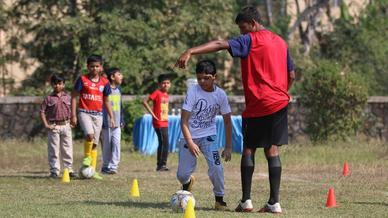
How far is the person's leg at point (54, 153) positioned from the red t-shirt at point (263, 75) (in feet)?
18.4

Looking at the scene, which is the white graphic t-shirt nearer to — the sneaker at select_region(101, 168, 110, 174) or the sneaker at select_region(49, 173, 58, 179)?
the sneaker at select_region(49, 173, 58, 179)

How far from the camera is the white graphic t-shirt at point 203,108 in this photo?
10.5 metres

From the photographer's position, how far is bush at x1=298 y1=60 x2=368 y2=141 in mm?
23891

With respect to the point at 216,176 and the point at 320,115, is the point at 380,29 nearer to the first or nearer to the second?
the point at 320,115

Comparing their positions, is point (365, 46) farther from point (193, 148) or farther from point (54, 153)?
point (193, 148)

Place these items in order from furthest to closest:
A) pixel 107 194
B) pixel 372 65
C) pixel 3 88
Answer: pixel 372 65, pixel 3 88, pixel 107 194

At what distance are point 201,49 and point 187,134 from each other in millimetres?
1236

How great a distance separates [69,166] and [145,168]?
2.62 metres

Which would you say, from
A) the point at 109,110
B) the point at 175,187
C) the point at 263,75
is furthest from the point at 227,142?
the point at 109,110

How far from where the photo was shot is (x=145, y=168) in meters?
→ 17.2

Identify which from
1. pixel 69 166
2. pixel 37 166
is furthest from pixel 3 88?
pixel 69 166

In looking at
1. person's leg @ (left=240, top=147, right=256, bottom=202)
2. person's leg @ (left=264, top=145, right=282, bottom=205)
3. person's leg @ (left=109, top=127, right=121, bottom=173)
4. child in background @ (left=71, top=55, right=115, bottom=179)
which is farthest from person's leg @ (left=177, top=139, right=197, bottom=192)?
person's leg @ (left=109, top=127, right=121, bottom=173)

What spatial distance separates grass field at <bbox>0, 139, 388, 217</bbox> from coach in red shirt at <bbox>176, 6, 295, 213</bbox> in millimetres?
514

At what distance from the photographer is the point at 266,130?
392 inches
